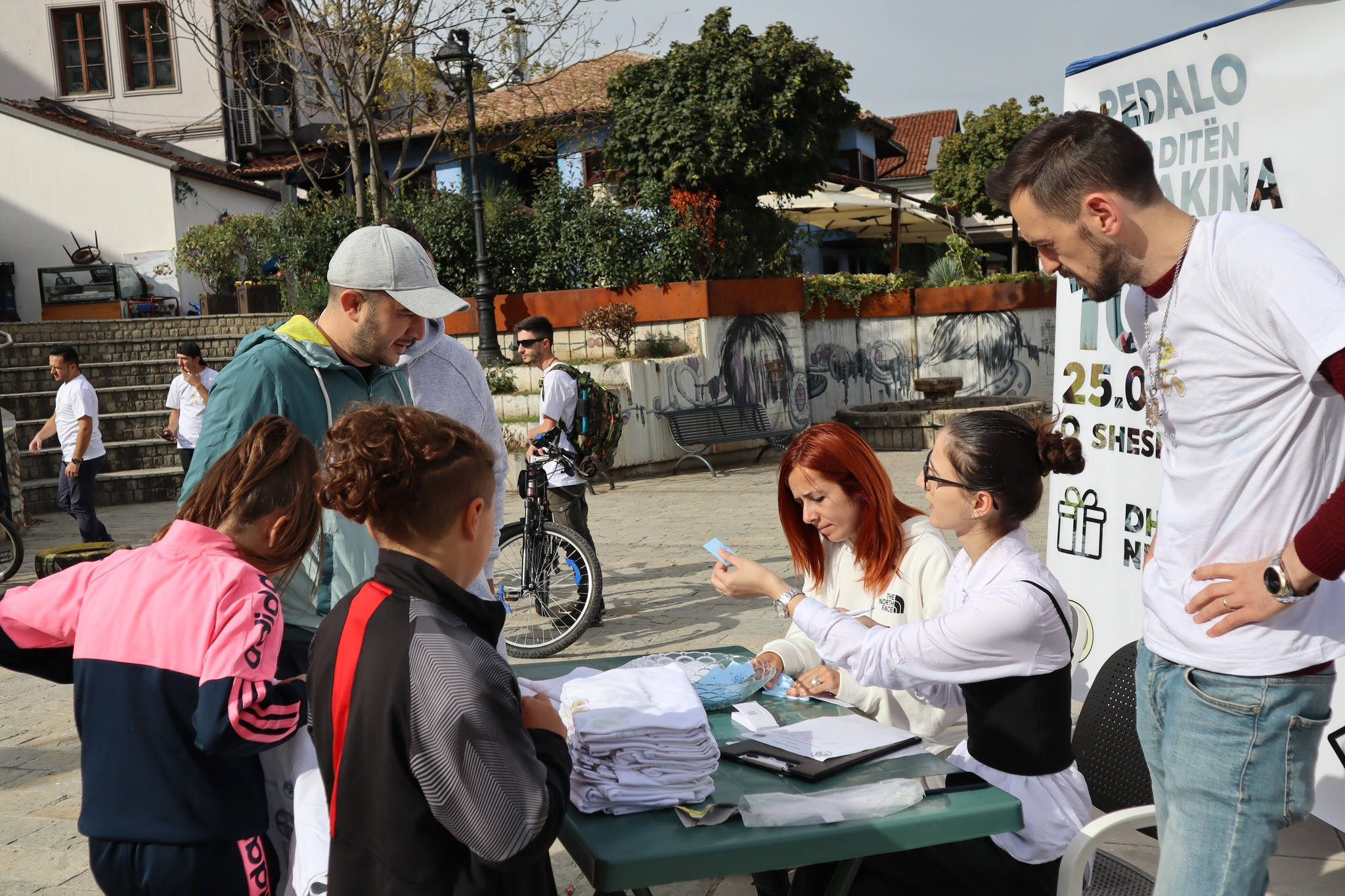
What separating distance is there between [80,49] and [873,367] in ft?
76.3

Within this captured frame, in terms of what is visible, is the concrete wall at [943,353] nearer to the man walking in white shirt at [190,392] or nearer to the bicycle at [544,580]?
the man walking in white shirt at [190,392]

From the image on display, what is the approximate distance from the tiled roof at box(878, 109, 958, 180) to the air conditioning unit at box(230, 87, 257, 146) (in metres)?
26.1

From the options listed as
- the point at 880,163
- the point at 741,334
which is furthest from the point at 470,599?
the point at 880,163

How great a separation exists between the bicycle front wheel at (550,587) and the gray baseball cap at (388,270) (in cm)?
358

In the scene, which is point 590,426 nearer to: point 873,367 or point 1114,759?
point 1114,759

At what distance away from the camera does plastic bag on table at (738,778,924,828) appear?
201cm

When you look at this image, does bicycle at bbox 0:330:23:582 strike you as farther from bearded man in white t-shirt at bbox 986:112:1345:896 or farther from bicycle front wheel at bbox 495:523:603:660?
bearded man in white t-shirt at bbox 986:112:1345:896

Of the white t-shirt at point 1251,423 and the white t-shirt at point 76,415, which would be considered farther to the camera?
the white t-shirt at point 76,415

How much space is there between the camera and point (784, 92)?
628 inches

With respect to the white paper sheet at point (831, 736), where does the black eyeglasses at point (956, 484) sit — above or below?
above

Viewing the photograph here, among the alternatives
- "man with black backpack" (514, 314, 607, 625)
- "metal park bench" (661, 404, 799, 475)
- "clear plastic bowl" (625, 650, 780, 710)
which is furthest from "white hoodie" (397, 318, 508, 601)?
"metal park bench" (661, 404, 799, 475)

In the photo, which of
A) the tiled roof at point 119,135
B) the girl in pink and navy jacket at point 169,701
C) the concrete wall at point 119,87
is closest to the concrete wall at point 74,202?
the tiled roof at point 119,135

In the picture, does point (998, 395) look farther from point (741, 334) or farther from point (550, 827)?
point (550, 827)

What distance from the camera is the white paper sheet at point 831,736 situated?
231cm
